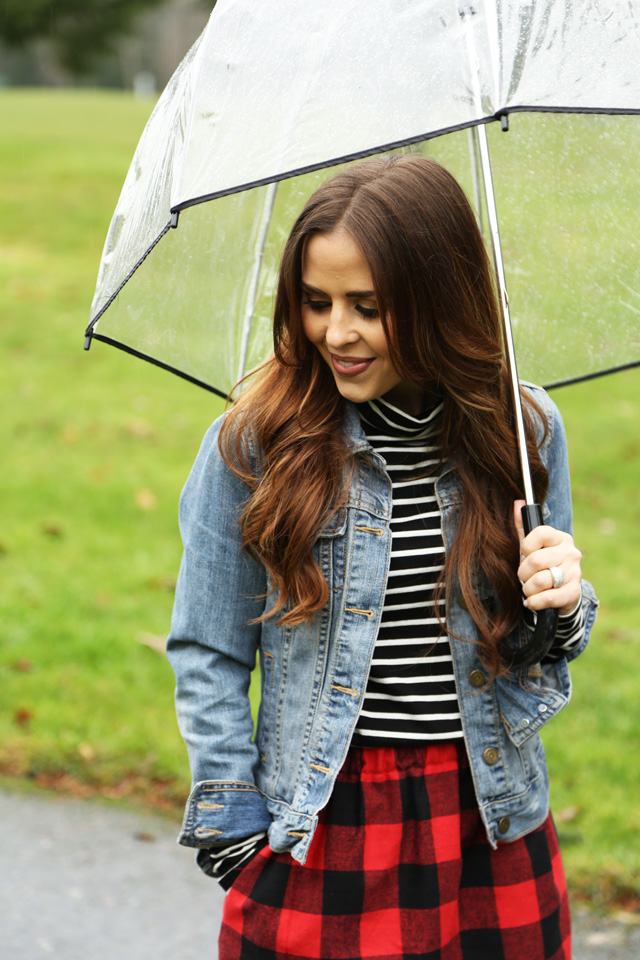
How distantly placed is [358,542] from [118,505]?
4.72 m

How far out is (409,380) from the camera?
206 cm

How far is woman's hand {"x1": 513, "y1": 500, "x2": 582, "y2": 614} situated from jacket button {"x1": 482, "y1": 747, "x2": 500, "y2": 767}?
36 centimetres

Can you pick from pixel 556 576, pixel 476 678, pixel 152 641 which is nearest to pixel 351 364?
pixel 556 576

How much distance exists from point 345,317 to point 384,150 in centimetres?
35

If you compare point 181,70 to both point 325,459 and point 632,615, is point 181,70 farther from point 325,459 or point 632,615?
point 632,615

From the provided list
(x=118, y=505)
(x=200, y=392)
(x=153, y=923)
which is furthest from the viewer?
(x=200, y=392)

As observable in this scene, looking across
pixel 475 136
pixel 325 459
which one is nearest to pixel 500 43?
pixel 475 136

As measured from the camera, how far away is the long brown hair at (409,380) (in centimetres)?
198

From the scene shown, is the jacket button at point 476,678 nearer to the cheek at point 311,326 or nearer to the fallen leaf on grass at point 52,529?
the cheek at point 311,326

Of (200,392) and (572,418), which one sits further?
(200,392)

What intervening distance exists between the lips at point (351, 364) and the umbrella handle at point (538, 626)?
398 millimetres

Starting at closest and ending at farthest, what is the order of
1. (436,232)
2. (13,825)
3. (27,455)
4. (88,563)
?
(436,232)
(13,825)
(88,563)
(27,455)

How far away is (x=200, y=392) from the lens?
9.12m

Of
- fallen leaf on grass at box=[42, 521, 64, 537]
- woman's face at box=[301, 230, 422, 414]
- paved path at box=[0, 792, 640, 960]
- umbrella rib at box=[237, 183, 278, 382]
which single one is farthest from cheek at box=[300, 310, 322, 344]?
fallen leaf on grass at box=[42, 521, 64, 537]
